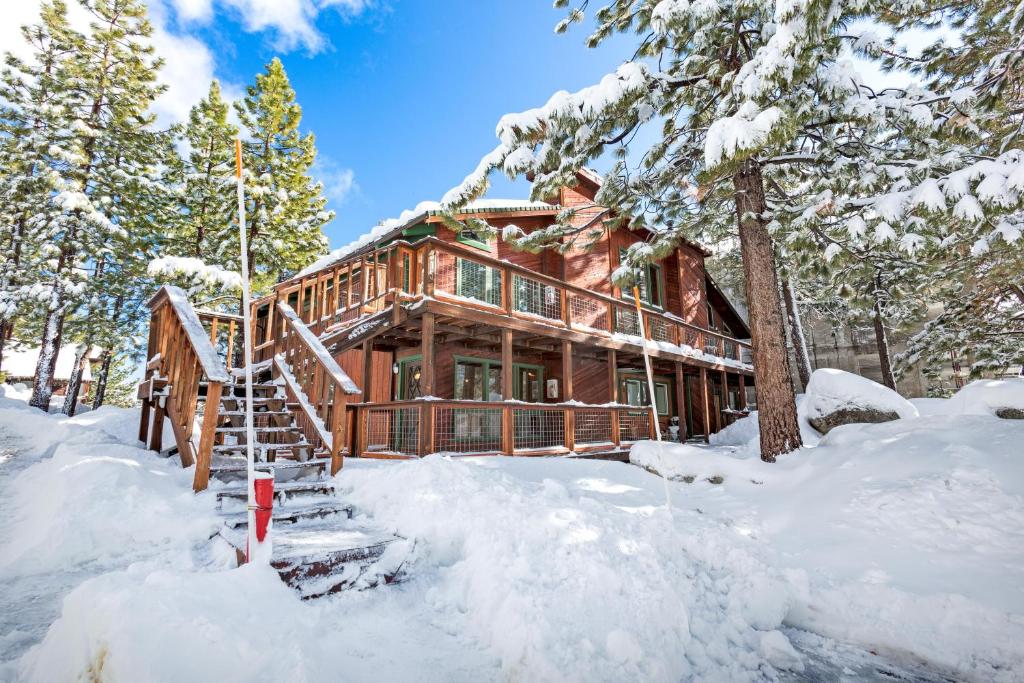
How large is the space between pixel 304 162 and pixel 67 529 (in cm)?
1948

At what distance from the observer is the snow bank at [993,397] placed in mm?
6773

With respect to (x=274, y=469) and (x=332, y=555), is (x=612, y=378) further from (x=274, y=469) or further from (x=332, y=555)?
(x=332, y=555)

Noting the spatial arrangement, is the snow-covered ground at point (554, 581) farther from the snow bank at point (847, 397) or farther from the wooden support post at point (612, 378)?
the wooden support post at point (612, 378)

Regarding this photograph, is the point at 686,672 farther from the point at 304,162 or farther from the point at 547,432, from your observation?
the point at 304,162

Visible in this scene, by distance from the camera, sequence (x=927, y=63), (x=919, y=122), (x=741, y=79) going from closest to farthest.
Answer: (x=741, y=79) → (x=919, y=122) → (x=927, y=63)

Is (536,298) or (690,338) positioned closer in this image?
(536,298)

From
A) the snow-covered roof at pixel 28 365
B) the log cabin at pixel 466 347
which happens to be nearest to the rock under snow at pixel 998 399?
the log cabin at pixel 466 347

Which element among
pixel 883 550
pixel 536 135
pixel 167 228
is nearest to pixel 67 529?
pixel 536 135

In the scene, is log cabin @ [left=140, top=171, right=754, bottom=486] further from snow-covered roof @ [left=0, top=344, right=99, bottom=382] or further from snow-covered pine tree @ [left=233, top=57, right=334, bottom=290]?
snow-covered roof @ [left=0, top=344, right=99, bottom=382]

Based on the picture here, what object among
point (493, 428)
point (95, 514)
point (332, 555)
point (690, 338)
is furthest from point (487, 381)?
point (332, 555)

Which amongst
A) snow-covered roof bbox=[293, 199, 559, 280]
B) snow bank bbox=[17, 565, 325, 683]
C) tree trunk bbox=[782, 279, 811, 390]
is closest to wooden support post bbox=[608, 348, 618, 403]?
snow-covered roof bbox=[293, 199, 559, 280]

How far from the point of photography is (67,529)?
3963 mm

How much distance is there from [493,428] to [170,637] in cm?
1007

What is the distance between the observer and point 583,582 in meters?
3.27
